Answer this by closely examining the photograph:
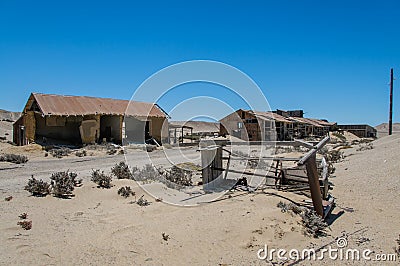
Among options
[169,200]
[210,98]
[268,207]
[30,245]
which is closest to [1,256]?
[30,245]

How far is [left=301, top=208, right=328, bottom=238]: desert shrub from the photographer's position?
534 cm

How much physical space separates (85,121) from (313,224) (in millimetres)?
21661

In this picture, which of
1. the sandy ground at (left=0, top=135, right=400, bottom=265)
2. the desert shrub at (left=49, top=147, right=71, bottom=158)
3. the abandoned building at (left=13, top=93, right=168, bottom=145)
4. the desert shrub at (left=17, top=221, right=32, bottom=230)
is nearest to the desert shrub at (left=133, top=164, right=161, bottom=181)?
the sandy ground at (left=0, top=135, right=400, bottom=265)

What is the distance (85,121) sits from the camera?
2397 cm

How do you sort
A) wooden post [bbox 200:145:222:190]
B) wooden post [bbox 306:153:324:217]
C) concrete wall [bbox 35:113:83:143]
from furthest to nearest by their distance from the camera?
1. concrete wall [bbox 35:113:83:143]
2. wooden post [bbox 200:145:222:190]
3. wooden post [bbox 306:153:324:217]

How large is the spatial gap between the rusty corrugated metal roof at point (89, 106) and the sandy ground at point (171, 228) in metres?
15.5

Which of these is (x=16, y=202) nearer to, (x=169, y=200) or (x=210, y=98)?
(x=169, y=200)

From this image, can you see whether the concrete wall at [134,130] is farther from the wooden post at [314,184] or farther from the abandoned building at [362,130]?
the abandoned building at [362,130]

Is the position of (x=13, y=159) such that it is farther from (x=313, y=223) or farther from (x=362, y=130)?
(x=362, y=130)

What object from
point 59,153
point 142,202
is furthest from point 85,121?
point 142,202

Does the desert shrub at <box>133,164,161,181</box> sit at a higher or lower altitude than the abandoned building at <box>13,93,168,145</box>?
lower

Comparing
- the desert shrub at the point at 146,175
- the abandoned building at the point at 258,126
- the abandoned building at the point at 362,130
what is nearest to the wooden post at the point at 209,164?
the desert shrub at the point at 146,175

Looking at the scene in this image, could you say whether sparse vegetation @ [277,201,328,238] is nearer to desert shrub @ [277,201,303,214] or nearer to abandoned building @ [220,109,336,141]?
desert shrub @ [277,201,303,214]

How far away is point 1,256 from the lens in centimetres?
423
